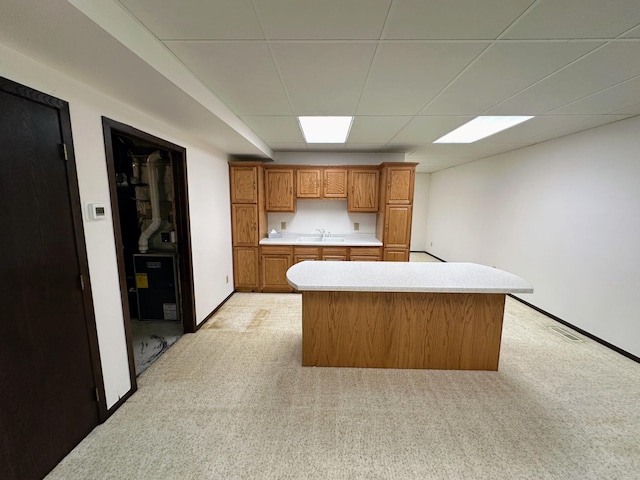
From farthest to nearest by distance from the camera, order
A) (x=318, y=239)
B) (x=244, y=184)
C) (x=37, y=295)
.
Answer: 1. (x=318, y=239)
2. (x=244, y=184)
3. (x=37, y=295)

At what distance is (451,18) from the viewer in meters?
1.15

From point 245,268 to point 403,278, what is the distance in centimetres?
274

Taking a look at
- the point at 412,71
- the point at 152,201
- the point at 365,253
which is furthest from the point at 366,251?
the point at 152,201

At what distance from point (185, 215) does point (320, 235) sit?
240 cm

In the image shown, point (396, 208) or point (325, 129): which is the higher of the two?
point (325, 129)

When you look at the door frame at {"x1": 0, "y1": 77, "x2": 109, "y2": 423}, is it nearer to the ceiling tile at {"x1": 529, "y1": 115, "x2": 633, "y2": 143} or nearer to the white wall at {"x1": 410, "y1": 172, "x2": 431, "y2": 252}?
the ceiling tile at {"x1": 529, "y1": 115, "x2": 633, "y2": 143}

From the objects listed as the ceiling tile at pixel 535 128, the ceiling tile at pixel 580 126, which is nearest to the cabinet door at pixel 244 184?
the ceiling tile at pixel 535 128

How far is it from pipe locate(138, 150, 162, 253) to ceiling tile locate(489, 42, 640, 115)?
3710 mm

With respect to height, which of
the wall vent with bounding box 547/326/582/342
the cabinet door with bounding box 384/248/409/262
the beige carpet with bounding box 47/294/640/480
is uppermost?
the cabinet door with bounding box 384/248/409/262

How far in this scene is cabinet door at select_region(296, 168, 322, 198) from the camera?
4.04 meters

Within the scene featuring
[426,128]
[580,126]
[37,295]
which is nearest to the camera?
[37,295]

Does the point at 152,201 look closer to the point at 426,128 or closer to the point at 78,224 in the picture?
the point at 78,224

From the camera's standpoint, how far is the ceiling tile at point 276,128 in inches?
100

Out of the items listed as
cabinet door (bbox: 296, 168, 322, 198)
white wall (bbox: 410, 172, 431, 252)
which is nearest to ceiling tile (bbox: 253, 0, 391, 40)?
cabinet door (bbox: 296, 168, 322, 198)
